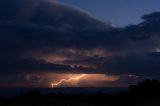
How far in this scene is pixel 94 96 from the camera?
9531 cm

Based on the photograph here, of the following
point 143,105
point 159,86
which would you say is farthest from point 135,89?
point 143,105

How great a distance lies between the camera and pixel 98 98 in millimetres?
92625

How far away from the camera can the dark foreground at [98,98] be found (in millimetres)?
71500

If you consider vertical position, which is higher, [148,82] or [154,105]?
[148,82]

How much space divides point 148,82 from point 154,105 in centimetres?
4155

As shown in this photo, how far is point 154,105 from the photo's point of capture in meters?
74.4

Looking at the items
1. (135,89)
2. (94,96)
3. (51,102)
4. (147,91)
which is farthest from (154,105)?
(135,89)

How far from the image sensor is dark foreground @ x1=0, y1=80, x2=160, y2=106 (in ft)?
235

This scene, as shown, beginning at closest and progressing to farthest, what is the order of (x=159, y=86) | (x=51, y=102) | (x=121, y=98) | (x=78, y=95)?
(x=51, y=102) → (x=121, y=98) → (x=78, y=95) → (x=159, y=86)

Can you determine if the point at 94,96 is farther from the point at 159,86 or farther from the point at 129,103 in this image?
the point at 159,86

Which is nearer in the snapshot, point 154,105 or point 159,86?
point 154,105

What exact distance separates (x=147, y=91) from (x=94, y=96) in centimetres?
1388

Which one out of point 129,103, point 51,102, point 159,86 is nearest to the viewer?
point 51,102

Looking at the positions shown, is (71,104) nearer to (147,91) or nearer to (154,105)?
(154,105)
